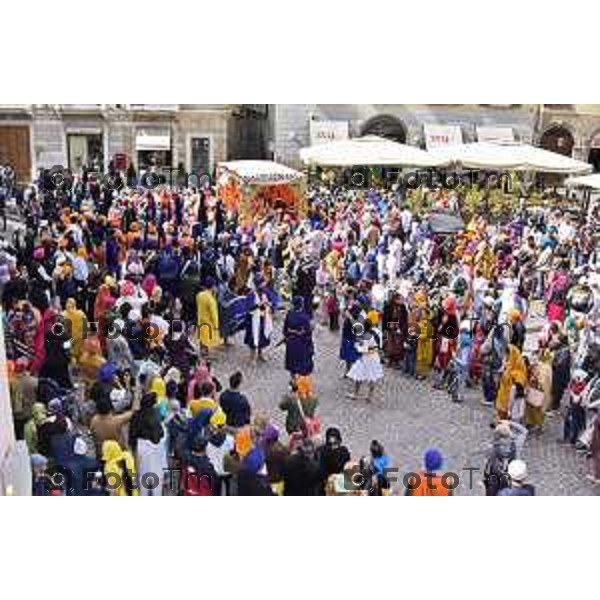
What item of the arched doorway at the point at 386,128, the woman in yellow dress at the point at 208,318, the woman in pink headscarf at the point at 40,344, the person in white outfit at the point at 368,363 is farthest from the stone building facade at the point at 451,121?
the woman in pink headscarf at the point at 40,344

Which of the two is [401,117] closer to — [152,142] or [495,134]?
[495,134]

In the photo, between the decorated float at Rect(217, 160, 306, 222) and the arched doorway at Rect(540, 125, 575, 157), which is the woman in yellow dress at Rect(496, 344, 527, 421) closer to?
the arched doorway at Rect(540, 125, 575, 157)

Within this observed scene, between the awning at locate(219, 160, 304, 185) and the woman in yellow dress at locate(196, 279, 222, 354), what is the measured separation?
986 millimetres

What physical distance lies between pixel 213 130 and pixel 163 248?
1.24m

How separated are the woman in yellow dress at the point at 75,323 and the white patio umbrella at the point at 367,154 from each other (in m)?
2.36

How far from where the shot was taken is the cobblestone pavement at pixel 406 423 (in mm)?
7211

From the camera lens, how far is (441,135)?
23.3ft

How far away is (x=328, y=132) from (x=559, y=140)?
188 cm

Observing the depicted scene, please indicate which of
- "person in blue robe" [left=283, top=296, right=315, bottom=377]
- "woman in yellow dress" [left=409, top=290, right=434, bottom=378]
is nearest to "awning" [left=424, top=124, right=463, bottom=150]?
"woman in yellow dress" [left=409, top=290, right=434, bottom=378]

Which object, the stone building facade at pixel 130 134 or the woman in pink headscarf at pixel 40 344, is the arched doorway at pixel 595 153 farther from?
the woman in pink headscarf at pixel 40 344

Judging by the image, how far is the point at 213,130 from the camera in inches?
275

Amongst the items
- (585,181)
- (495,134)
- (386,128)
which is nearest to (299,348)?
(386,128)

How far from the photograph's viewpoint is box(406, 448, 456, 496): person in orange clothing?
7.16 m

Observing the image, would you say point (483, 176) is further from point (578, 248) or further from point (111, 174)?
point (111, 174)
